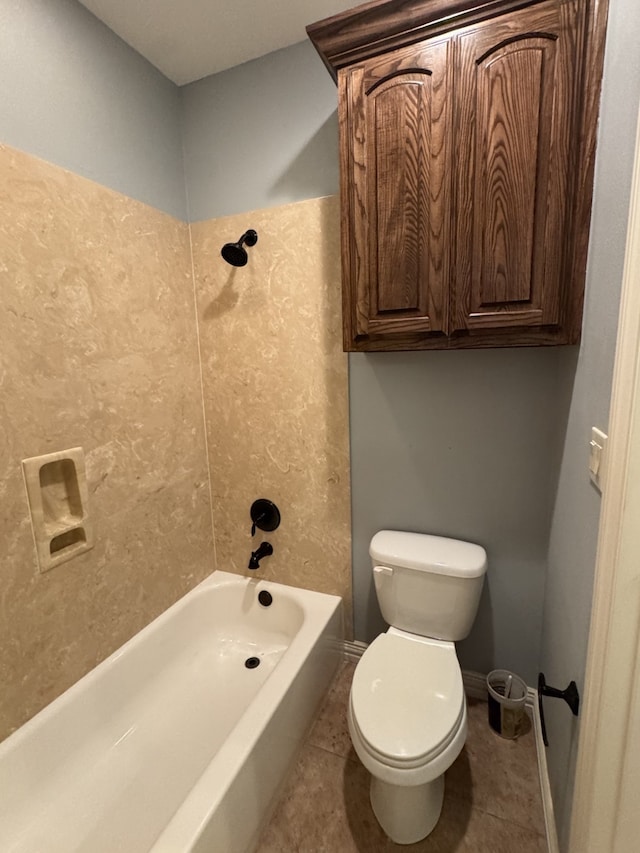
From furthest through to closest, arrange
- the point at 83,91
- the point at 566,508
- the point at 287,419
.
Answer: the point at 287,419
the point at 83,91
the point at 566,508

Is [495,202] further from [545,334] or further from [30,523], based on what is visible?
[30,523]

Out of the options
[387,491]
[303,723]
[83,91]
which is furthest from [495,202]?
[303,723]

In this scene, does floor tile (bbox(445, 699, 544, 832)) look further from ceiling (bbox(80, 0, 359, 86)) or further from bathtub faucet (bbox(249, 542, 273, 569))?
ceiling (bbox(80, 0, 359, 86))

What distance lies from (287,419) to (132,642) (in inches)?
42.7

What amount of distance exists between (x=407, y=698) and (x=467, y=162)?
1553mm

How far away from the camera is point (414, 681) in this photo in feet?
3.75

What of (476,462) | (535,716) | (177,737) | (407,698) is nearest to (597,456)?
(476,462)

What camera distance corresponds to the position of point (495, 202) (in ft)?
3.29

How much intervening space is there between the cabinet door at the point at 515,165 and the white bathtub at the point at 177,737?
139 cm

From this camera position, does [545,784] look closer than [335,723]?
Yes

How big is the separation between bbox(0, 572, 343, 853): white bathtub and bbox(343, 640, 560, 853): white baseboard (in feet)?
0.34

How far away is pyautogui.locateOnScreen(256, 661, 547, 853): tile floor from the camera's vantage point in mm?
1074

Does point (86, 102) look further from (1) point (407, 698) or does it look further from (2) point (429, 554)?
(1) point (407, 698)

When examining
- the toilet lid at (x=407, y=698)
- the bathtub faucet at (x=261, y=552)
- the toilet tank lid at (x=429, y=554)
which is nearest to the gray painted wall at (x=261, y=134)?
the toilet tank lid at (x=429, y=554)
